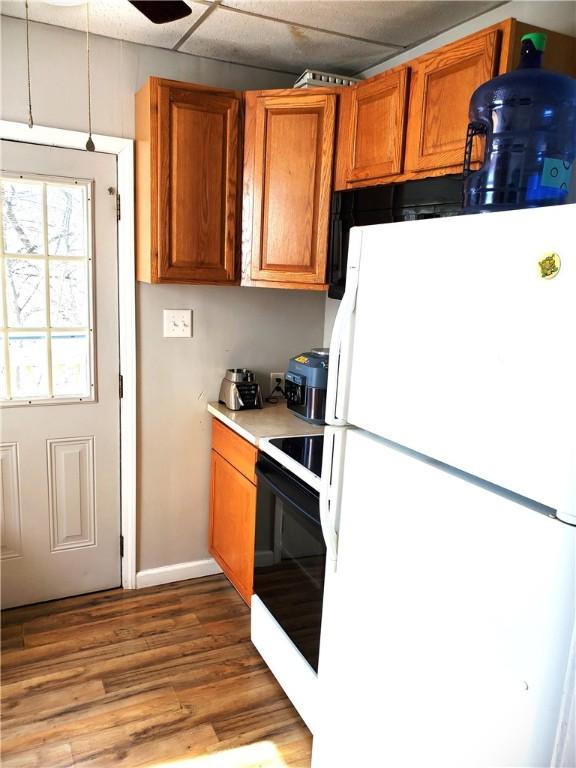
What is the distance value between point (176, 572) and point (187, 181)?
190cm

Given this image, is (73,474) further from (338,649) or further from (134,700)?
(338,649)

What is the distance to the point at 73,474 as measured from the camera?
2.67 metres

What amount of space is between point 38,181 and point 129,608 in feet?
6.39

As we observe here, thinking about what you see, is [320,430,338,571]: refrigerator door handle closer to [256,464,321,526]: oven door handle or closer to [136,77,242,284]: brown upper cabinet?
[256,464,321,526]: oven door handle

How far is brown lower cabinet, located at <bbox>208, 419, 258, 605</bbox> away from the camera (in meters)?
2.34

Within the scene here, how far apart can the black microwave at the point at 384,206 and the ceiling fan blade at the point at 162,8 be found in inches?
33.7

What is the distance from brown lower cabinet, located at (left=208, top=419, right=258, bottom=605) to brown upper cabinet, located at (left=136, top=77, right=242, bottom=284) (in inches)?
29.8

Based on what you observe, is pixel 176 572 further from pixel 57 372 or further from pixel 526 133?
pixel 526 133

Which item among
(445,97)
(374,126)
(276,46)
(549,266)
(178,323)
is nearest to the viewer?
(549,266)

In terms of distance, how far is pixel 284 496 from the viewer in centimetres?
198

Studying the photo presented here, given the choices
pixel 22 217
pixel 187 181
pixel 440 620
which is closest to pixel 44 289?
pixel 22 217

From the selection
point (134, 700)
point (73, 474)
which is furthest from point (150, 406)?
point (134, 700)

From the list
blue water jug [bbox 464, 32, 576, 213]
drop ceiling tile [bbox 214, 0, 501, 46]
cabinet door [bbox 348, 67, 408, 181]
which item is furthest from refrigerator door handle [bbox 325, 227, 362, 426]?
drop ceiling tile [bbox 214, 0, 501, 46]

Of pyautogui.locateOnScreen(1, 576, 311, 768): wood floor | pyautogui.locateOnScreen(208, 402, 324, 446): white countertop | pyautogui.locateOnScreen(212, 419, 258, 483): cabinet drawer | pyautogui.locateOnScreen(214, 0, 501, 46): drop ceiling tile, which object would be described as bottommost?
pyautogui.locateOnScreen(1, 576, 311, 768): wood floor
